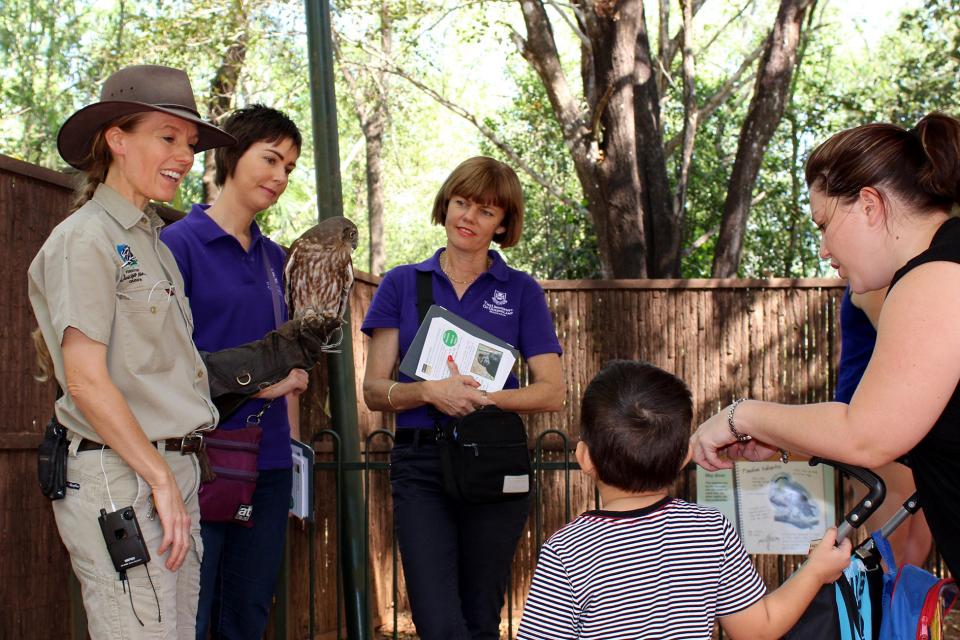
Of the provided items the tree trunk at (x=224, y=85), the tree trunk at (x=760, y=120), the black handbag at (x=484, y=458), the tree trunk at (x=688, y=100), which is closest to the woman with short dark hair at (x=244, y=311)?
the black handbag at (x=484, y=458)

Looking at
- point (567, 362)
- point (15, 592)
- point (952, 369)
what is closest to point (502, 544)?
point (15, 592)

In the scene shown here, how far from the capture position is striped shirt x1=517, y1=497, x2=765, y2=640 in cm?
209

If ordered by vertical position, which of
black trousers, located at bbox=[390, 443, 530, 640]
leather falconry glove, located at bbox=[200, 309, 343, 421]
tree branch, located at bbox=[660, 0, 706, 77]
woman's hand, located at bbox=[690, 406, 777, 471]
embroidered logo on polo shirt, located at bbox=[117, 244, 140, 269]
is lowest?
black trousers, located at bbox=[390, 443, 530, 640]

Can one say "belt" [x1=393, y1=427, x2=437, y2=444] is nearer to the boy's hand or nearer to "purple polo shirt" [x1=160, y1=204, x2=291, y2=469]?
"purple polo shirt" [x1=160, y1=204, x2=291, y2=469]

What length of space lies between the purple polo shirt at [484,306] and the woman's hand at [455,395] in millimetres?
252

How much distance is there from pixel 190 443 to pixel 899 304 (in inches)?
71.1

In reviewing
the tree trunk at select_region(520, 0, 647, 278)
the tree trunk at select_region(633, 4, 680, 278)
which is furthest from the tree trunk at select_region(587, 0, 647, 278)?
the tree trunk at select_region(633, 4, 680, 278)

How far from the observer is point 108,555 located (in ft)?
7.67

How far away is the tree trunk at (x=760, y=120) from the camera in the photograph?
358 inches

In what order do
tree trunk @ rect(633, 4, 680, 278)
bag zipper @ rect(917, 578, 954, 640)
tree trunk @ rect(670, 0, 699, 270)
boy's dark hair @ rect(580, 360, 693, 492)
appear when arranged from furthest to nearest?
tree trunk @ rect(670, 0, 699, 270) → tree trunk @ rect(633, 4, 680, 278) → boy's dark hair @ rect(580, 360, 693, 492) → bag zipper @ rect(917, 578, 954, 640)

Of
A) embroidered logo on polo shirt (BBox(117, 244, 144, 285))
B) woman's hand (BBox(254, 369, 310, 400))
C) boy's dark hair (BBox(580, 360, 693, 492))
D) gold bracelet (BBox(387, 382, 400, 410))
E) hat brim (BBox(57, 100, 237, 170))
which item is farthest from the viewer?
gold bracelet (BBox(387, 382, 400, 410))

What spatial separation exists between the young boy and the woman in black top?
23 cm

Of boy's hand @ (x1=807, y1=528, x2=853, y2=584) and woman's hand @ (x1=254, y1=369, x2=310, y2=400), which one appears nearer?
boy's hand @ (x1=807, y1=528, x2=853, y2=584)

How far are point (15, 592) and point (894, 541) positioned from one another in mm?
3114
